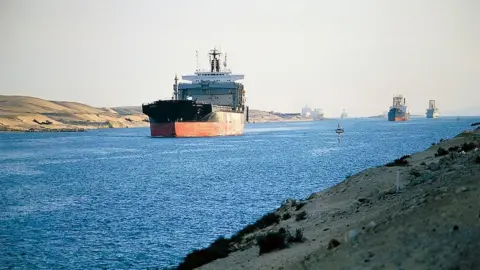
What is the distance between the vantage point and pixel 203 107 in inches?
4181

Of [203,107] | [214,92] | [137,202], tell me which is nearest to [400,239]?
[137,202]

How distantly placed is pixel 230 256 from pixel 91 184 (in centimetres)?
3421

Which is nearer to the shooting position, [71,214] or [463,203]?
[463,203]

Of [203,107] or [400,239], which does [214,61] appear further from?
[400,239]

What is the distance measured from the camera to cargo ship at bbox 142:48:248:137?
106125 millimetres

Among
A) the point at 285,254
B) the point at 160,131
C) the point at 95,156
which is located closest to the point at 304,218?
the point at 285,254

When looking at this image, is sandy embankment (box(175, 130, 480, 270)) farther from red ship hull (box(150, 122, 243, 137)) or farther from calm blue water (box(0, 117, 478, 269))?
red ship hull (box(150, 122, 243, 137))

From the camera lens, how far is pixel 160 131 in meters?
118

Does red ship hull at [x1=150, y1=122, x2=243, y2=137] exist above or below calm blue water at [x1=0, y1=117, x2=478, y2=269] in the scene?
above

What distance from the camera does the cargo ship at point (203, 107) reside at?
4178 inches

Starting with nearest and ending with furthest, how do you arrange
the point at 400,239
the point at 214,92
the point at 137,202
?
1. the point at 400,239
2. the point at 137,202
3. the point at 214,92

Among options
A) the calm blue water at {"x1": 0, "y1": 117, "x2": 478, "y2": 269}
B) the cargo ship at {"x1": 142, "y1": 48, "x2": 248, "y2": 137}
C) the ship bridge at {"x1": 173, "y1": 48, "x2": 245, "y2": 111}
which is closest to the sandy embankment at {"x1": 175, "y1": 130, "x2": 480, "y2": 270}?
the calm blue water at {"x1": 0, "y1": 117, "x2": 478, "y2": 269}

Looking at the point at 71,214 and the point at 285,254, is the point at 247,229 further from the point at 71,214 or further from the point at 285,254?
the point at 71,214

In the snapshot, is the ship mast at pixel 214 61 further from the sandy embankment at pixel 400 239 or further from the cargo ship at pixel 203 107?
the sandy embankment at pixel 400 239
